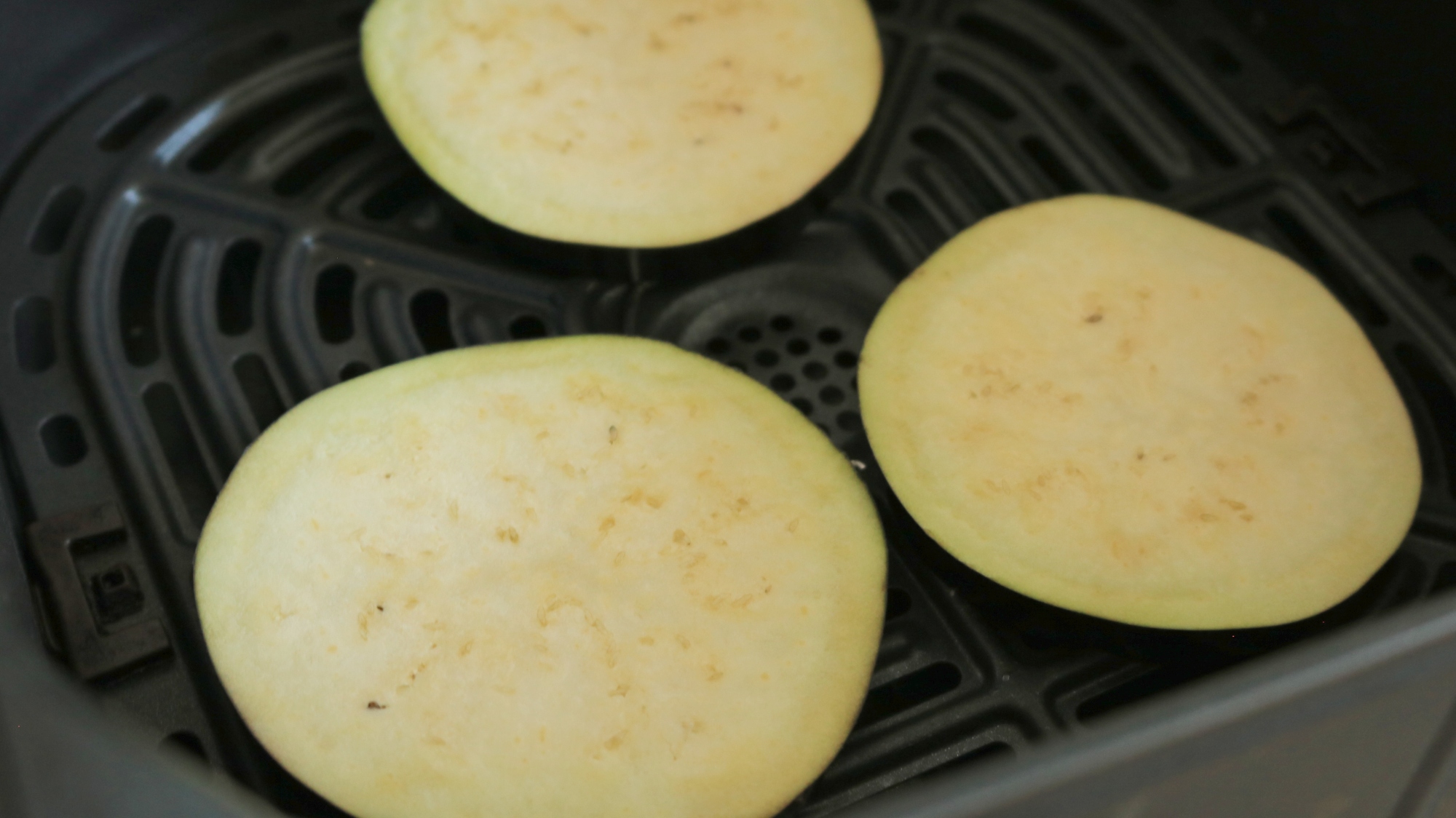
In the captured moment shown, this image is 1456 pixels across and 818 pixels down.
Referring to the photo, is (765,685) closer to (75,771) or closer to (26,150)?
(75,771)

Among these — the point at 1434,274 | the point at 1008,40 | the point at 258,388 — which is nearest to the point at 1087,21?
the point at 1008,40

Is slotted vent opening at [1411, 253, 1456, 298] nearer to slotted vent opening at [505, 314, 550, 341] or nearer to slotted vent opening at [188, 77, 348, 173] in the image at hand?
slotted vent opening at [505, 314, 550, 341]

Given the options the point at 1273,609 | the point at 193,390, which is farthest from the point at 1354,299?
the point at 193,390

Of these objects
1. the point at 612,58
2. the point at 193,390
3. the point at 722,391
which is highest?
the point at 612,58

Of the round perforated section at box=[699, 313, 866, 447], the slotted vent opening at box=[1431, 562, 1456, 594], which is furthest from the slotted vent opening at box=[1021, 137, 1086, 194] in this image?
the slotted vent opening at box=[1431, 562, 1456, 594]

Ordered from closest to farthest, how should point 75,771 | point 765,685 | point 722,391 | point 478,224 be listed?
point 75,771 → point 765,685 → point 722,391 → point 478,224
